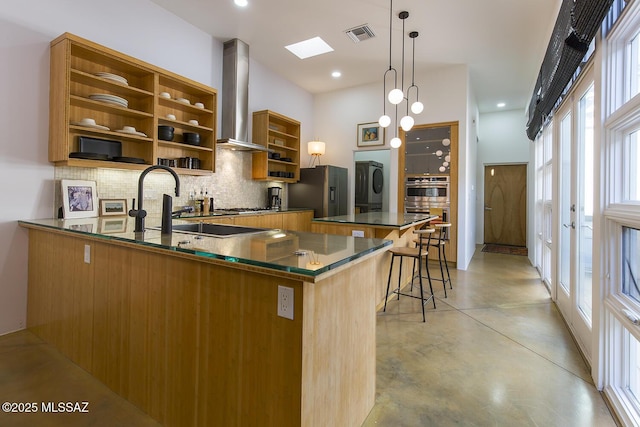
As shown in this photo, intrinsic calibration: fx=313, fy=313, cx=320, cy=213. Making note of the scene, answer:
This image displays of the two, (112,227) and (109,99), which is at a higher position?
(109,99)

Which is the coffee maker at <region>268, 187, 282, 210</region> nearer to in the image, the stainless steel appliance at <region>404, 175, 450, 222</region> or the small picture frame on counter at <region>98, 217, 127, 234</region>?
the stainless steel appliance at <region>404, 175, 450, 222</region>

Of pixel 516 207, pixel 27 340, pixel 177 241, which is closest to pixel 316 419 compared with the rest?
pixel 177 241

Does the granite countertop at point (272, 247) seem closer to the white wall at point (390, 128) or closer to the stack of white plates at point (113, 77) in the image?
the stack of white plates at point (113, 77)

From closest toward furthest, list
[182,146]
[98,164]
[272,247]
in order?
[272,247]
[98,164]
[182,146]

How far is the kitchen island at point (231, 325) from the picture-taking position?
117cm

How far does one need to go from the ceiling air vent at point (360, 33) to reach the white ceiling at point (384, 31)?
71 mm

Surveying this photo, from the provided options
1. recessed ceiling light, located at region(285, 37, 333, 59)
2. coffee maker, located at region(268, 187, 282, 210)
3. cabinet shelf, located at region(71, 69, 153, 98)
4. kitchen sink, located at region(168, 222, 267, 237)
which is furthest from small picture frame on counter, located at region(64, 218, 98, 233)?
recessed ceiling light, located at region(285, 37, 333, 59)

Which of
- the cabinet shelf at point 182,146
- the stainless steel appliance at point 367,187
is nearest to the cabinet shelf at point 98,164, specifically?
the cabinet shelf at point 182,146

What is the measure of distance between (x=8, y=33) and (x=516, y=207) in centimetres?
914

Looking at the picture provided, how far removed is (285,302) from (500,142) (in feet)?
26.8

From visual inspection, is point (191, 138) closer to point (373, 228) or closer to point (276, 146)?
point (276, 146)

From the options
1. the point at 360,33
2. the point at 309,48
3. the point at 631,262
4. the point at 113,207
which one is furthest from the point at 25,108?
the point at 631,262

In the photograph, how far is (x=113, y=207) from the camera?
329 centimetres

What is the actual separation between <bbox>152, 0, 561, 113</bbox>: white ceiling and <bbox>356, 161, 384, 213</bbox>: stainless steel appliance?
186cm
